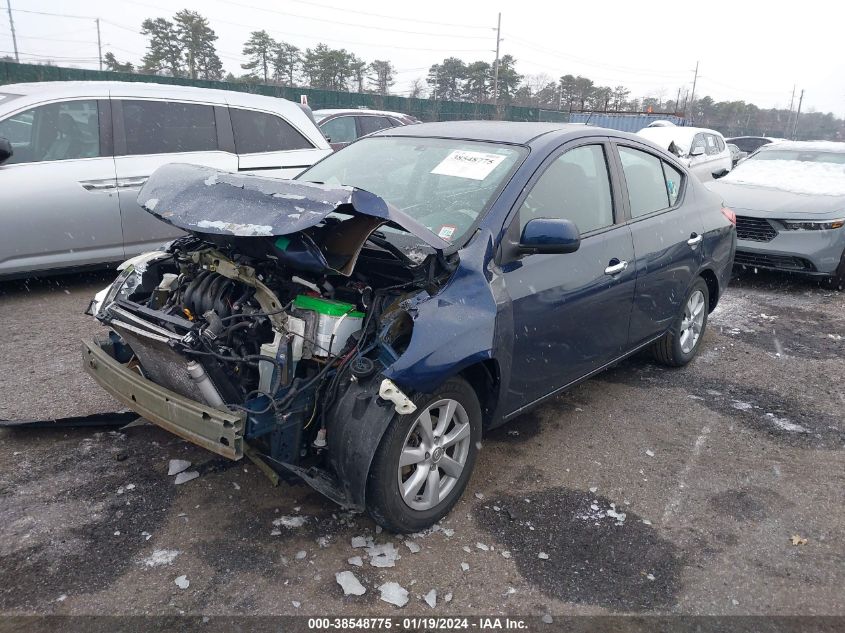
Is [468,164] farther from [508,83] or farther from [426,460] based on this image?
[508,83]

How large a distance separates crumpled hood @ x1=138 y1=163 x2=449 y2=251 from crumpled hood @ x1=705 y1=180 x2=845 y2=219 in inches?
237

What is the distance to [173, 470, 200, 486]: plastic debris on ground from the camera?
319 centimetres

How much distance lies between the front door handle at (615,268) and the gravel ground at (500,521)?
1005 millimetres

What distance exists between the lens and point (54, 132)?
225 inches

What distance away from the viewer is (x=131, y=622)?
7.62ft

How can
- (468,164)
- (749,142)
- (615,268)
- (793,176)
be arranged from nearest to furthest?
(468,164)
(615,268)
(793,176)
(749,142)

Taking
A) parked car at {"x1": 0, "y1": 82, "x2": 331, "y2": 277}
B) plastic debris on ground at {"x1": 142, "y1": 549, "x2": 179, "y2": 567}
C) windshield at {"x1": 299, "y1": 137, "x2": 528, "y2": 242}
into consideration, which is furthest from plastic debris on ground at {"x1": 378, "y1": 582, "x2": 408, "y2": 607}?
parked car at {"x1": 0, "y1": 82, "x2": 331, "y2": 277}

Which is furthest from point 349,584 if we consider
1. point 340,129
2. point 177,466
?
point 340,129

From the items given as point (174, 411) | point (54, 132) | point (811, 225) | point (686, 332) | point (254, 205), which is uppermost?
point (54, 132)

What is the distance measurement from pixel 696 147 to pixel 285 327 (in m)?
12.0

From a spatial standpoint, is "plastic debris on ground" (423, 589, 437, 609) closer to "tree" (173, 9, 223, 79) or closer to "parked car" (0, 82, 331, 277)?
"parked car" (0, 82, 331, 277)

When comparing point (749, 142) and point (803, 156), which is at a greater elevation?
point (749, 142)

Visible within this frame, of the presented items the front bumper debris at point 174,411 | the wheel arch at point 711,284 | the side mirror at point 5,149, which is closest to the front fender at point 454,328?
the front bumper debris at point 174,411

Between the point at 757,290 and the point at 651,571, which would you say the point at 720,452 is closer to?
the point at 651,571
